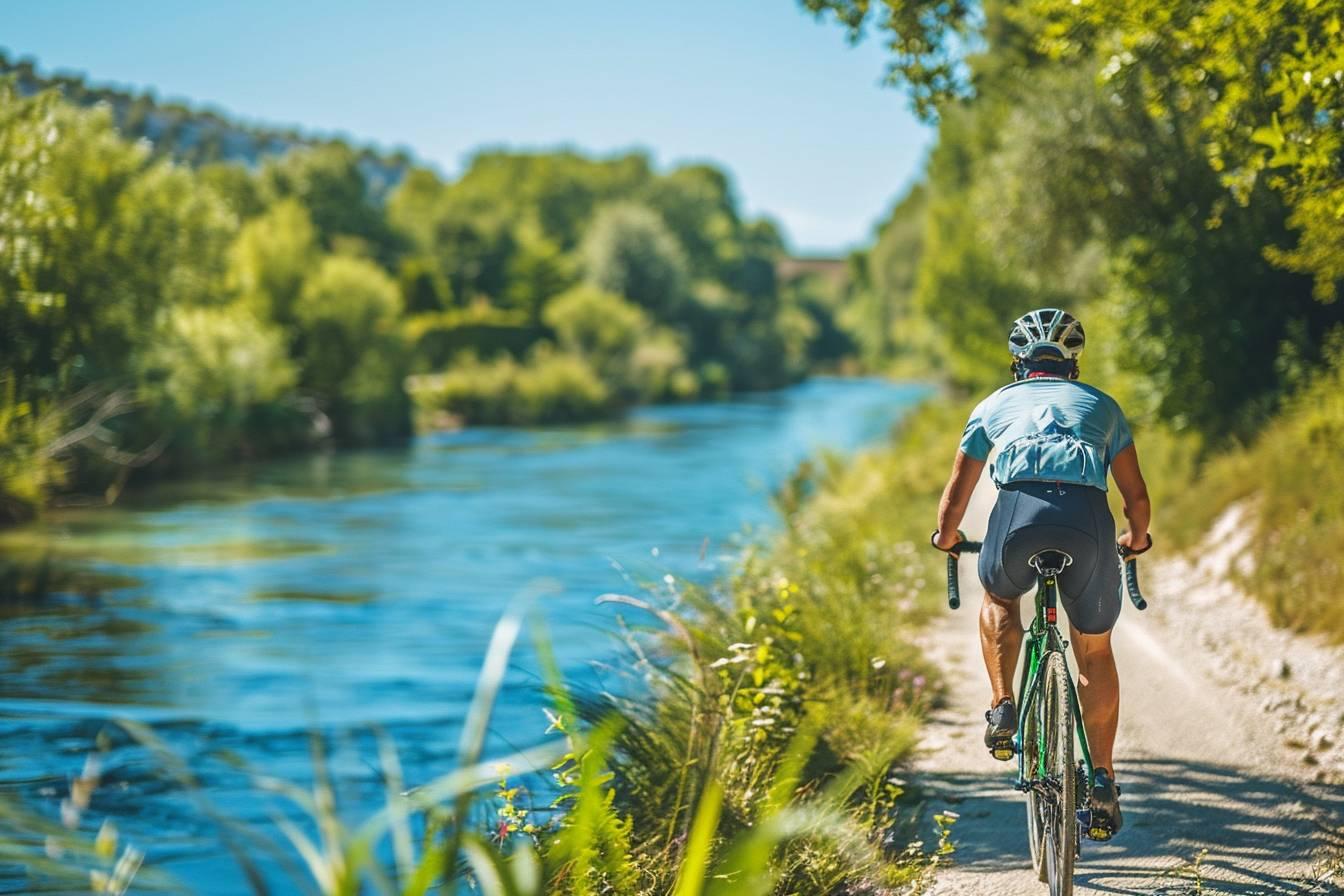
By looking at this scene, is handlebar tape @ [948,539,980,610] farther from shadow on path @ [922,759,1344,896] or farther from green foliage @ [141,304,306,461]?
green foliage @ [141,304,306,461]

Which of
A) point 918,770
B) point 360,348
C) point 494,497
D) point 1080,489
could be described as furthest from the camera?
point 360,348

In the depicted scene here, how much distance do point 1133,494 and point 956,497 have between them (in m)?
0.60

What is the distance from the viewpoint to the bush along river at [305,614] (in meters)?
8.67

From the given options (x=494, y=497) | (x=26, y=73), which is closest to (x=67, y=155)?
(x=26, y=73)

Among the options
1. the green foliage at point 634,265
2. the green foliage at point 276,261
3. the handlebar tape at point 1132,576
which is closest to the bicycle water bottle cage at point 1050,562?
the handlebar tape at point 1132,576

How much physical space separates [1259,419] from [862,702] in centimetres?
858

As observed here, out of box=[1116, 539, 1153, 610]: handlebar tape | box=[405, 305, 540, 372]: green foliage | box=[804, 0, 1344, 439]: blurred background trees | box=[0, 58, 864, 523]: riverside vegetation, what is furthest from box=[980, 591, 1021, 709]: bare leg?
box=[405, 305, 540, 372]: green foliage

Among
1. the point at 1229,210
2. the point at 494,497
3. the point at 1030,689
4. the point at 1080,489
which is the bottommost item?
the point at 494,497

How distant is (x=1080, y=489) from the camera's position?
4.37 meters

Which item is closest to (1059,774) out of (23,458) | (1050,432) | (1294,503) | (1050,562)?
(1050,562)

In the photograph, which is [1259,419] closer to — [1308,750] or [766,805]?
[1308,750]

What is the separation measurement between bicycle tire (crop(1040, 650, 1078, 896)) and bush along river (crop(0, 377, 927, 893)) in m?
1.68

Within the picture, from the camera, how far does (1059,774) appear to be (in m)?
4.32

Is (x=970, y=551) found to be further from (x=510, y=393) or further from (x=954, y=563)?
(x=510, y=393)
